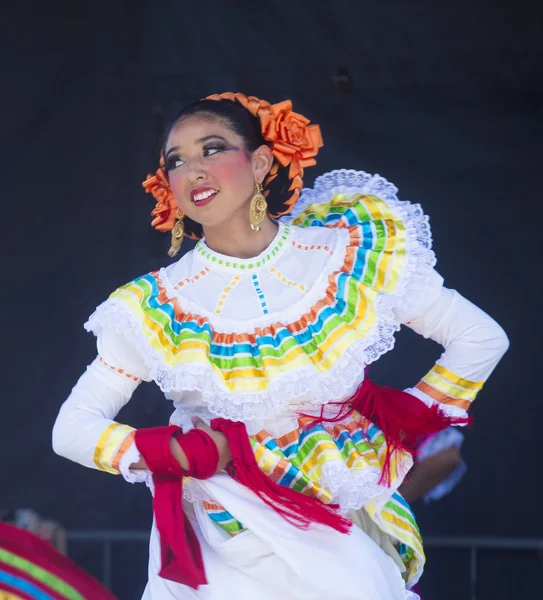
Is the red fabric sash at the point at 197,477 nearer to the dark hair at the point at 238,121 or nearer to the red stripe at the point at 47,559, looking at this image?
the red stripe at the point at 47,559

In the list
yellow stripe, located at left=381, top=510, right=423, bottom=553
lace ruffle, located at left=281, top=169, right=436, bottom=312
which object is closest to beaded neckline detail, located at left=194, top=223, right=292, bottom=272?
lace ruffle, located at left=281, top=169, right=436, bottom=312

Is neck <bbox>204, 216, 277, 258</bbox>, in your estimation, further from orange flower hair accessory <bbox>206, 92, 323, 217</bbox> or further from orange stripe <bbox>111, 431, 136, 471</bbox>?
orange stripe <bbox>111, 431, 136, 471</bbox>

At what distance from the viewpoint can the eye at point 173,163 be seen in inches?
97.8

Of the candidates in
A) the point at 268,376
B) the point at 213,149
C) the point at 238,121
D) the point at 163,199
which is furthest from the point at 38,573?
the point at 238,121

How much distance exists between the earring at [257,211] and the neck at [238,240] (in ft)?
0.11

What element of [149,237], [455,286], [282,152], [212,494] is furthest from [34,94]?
[212,494]

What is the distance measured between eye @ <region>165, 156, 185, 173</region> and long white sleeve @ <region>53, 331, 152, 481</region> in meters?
0.44

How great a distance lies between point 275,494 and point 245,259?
57cm

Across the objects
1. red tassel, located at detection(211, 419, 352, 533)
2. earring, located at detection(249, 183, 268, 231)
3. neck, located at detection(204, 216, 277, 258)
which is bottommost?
red tassel, located at detection(211, 419, 352, 533)

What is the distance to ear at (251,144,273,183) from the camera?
8.36ft

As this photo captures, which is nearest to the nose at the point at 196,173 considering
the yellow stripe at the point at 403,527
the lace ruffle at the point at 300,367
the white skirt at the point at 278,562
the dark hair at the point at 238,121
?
the dark hair at the point at 238,121

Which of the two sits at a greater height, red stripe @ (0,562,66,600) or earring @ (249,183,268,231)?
earring @ (249,183,268,231)

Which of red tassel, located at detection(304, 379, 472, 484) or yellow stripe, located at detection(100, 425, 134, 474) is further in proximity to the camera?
red tassel, located at detection(304, 379, 472, 484)

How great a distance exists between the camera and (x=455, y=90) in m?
3.47
